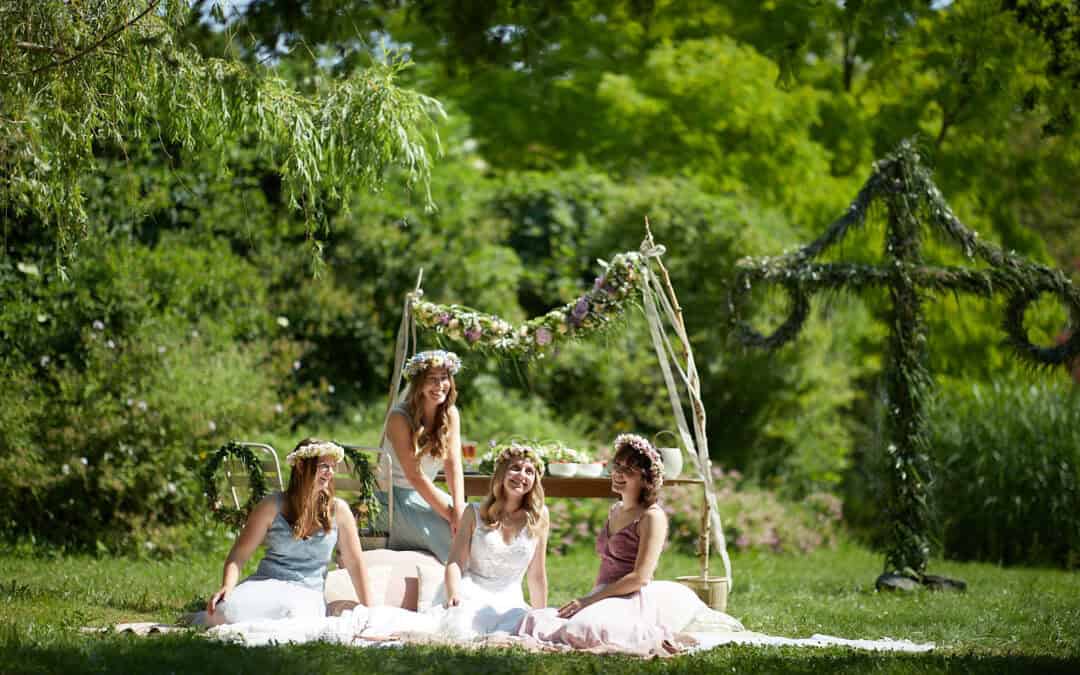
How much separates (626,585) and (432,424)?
1.84 meters

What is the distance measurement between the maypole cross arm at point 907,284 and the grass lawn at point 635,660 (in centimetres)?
71

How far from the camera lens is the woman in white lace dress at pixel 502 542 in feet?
22.9

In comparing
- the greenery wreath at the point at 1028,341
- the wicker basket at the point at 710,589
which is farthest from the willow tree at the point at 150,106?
the greenery wreath at the point at 1028,341

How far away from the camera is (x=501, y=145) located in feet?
62.7

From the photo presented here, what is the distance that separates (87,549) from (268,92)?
485 cm

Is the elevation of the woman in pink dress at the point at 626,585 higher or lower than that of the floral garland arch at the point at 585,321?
lower

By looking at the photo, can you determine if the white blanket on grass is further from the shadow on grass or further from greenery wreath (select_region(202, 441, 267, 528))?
→ greenery wreath (select_region(202, 441, 267, 528))

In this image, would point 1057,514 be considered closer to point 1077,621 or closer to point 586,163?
point 1077,621

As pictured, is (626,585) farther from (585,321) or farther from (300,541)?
(585,321)

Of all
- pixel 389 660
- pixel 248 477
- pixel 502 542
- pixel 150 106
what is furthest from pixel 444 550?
pixel 150 106

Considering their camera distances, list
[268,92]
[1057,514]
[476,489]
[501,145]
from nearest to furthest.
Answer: [268,92] → [476,489] → [1057,514] → [501,145]

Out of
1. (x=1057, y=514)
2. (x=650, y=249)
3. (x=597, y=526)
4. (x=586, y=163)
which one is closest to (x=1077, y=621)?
(x=650, y=249)

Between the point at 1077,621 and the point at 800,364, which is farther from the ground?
the point at 800,364

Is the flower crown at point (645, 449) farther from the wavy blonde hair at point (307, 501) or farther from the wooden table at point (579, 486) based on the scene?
the wavy blonde hair at point (307, 501)
